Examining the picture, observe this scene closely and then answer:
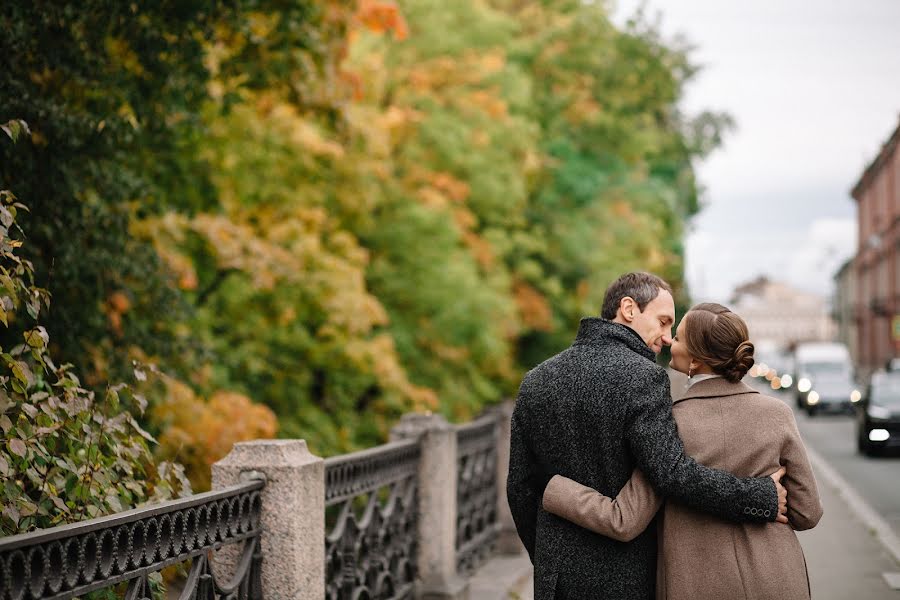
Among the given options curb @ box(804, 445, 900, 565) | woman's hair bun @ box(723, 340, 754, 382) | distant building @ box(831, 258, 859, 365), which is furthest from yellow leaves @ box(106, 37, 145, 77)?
distant building @ box(831, 258, 859, 365)

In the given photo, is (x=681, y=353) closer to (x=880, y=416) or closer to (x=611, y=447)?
(x=611, y=447)

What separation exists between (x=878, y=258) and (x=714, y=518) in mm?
79720

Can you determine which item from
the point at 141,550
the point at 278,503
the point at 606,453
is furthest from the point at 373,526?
the point at 606,453

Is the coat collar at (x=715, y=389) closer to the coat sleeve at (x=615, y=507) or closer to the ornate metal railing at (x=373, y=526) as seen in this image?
the coat sleeve at (x=615, y=507)

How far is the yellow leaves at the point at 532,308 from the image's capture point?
94.2ft

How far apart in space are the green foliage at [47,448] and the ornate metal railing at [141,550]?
0.50 m

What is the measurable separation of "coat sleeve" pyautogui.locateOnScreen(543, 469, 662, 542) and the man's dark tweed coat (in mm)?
54

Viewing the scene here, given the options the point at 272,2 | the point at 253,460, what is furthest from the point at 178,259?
the point at 253,460

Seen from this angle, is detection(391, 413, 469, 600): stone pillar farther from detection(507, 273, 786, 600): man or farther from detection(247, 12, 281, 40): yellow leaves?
detection(247, 12, 281, 40): yellow leaves

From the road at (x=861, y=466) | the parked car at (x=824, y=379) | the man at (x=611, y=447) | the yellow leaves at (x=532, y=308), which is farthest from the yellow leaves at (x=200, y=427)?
the parked car at (x=824, y=379)

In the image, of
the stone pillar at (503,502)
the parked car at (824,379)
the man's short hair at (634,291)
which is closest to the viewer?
the man's short hair at (634,291)

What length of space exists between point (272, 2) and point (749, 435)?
26.9ft

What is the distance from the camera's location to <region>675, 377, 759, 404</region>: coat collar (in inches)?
136

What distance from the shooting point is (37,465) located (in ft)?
14.1
